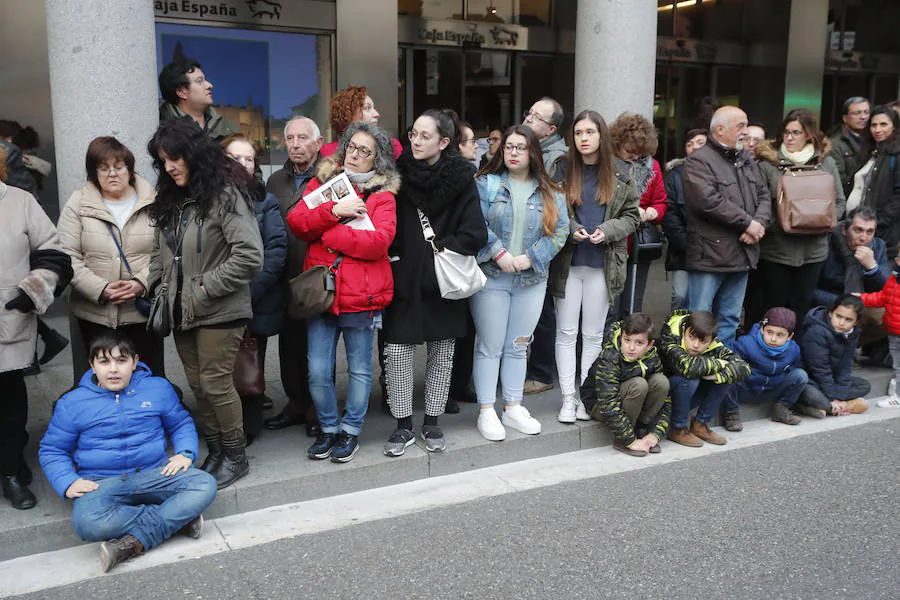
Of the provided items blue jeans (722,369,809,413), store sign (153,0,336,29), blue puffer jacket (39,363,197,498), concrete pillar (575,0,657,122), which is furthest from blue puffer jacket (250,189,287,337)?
store sign (153,0,336,29)

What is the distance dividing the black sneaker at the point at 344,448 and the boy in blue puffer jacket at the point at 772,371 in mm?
2660

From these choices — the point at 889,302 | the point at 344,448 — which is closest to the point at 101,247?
the point at 344,448

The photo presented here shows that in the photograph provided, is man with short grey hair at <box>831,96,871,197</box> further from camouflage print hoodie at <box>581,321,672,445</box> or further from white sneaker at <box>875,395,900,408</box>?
camouflage print hoodie at <box>581,321,672,445</box>

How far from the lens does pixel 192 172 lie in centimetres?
432

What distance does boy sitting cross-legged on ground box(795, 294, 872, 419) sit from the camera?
6.07 metres

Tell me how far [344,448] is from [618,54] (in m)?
4.78

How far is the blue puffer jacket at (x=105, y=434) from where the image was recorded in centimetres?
396

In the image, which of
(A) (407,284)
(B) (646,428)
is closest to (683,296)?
(B) (646,428)

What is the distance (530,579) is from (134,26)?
4199 millimetres

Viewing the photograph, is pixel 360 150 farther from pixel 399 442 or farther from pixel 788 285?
pixel 788 285

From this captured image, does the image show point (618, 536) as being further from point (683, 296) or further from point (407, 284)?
point (683, 296)

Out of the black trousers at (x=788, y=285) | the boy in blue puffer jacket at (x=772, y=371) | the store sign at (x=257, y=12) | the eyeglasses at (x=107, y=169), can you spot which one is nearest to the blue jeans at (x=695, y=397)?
the boy in blue puffer jacket at (x=772, y=371)

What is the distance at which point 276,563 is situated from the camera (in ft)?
12.5

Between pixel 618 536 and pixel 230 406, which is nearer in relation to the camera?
pixel 618 536
